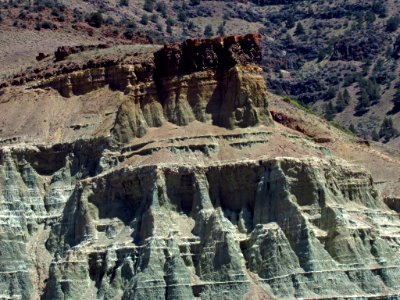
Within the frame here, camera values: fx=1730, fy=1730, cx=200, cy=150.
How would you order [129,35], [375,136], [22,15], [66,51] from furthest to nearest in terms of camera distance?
[375,136], [22,15], [129,35], [66,51]

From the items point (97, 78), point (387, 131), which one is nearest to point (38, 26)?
point (387, 131)

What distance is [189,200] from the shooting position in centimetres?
11200

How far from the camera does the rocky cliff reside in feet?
349

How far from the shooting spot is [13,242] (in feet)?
377

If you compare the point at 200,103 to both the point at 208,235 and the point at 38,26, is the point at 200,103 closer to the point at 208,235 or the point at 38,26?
the point at 208,235

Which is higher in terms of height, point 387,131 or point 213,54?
point 387,131

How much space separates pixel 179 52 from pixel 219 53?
284cm

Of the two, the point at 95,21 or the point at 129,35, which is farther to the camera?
the point at 95,21

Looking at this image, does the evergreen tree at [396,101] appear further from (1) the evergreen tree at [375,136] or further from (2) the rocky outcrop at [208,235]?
(2) the rocky outcrop at [208,235]

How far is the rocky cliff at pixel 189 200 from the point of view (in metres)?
106

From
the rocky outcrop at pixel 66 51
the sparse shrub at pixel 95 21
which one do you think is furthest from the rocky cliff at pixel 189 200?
the sparse shrub at pixel 95 21

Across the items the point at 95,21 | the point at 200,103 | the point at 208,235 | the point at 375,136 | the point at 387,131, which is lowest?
the point at 208,235

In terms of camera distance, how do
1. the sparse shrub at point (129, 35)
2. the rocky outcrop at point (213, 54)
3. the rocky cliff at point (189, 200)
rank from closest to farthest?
the rocky cliff at point (189, 200)
the rocky outcrop at point (213, 54)
the sparse shrub at point (129, 35)

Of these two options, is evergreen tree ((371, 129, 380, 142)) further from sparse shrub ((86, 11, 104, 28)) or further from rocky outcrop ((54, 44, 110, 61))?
rocky outcrop ((54, 44, 110, 61))
